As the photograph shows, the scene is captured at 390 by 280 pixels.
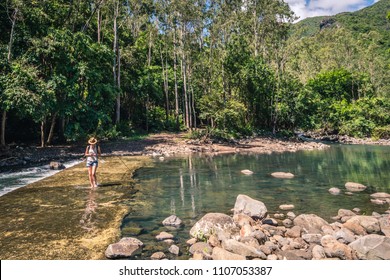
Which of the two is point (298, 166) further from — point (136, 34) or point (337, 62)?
point (337, 62)

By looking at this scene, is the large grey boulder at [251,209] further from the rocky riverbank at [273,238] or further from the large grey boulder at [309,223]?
the large grey boulder at [309,223]

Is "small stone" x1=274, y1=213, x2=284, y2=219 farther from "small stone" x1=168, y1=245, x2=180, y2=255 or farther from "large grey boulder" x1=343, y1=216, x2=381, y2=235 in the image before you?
"small stone" x1=168, y1=245, x2=180, y2=255

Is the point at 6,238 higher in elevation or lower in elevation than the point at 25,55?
lower

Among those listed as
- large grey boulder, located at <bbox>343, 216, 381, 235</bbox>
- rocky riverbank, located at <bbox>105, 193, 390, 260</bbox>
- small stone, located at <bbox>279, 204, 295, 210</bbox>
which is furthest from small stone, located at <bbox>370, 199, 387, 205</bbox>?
small stone, located at <bbox>279, 204, 295, 210</bbox>

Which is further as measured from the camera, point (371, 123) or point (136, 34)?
point (136, 34)

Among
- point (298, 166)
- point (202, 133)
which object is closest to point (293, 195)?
point (298, 166)

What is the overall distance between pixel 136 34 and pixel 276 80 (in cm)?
2460

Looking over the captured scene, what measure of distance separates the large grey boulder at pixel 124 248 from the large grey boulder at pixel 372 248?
4900mm

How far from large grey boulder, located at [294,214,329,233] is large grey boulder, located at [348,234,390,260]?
1.43 m

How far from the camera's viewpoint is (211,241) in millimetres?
7266

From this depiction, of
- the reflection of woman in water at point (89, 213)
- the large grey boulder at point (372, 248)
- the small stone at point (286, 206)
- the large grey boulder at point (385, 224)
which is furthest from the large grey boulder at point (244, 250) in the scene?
the small stone at point (286, 206)

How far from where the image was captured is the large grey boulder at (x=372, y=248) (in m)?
6.74

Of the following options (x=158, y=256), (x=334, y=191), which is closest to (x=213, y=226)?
(x=158, y=256)

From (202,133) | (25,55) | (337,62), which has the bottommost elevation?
(202,133)
